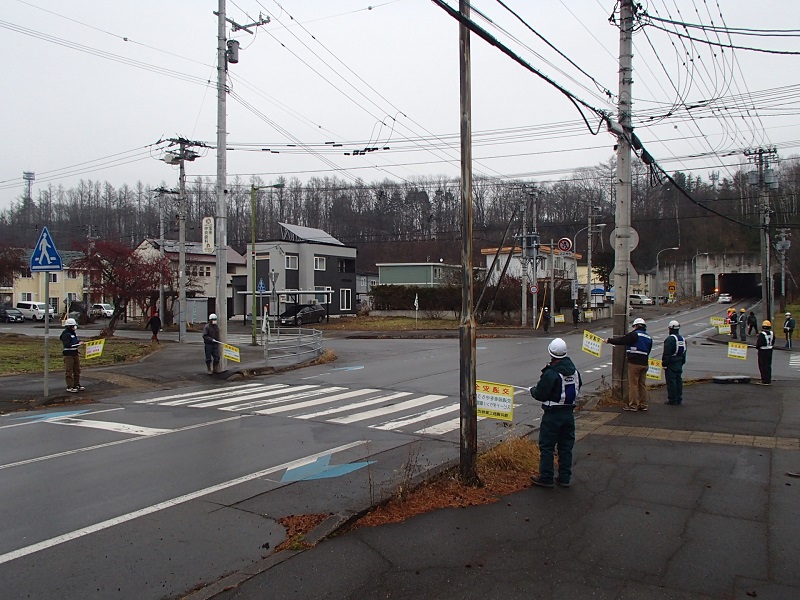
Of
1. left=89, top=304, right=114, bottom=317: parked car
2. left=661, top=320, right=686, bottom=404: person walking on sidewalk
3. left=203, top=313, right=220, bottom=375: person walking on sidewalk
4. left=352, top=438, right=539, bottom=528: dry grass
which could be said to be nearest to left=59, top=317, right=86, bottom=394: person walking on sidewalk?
left=203, top=313, right=220, bottom=375: person walking on sidewalk

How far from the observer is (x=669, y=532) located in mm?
5488

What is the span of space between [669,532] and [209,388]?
13264mm

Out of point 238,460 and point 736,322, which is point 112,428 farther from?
point 736,322

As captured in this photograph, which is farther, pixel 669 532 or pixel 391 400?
pixel 391 400

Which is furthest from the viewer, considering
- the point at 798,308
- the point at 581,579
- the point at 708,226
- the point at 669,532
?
the point at 708,226

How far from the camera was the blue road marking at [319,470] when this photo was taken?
742 cm

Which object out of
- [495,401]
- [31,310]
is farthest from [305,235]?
[495,401]

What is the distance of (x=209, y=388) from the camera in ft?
54.0

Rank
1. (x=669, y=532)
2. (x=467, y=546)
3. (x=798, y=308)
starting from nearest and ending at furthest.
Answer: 1. (x=467, y=546)
2. (x=669, y=532)
3. (x=798, y=308)

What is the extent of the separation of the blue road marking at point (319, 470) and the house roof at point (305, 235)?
50.0 m

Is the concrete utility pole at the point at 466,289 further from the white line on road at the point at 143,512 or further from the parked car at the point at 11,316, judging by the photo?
the parked car at the point at 11,316

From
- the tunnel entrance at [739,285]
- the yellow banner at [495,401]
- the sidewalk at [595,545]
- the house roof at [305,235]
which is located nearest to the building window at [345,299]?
the house roof at [305,235]

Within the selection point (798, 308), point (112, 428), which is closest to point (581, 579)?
point (112, 428)

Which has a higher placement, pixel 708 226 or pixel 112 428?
pixel 708 226
